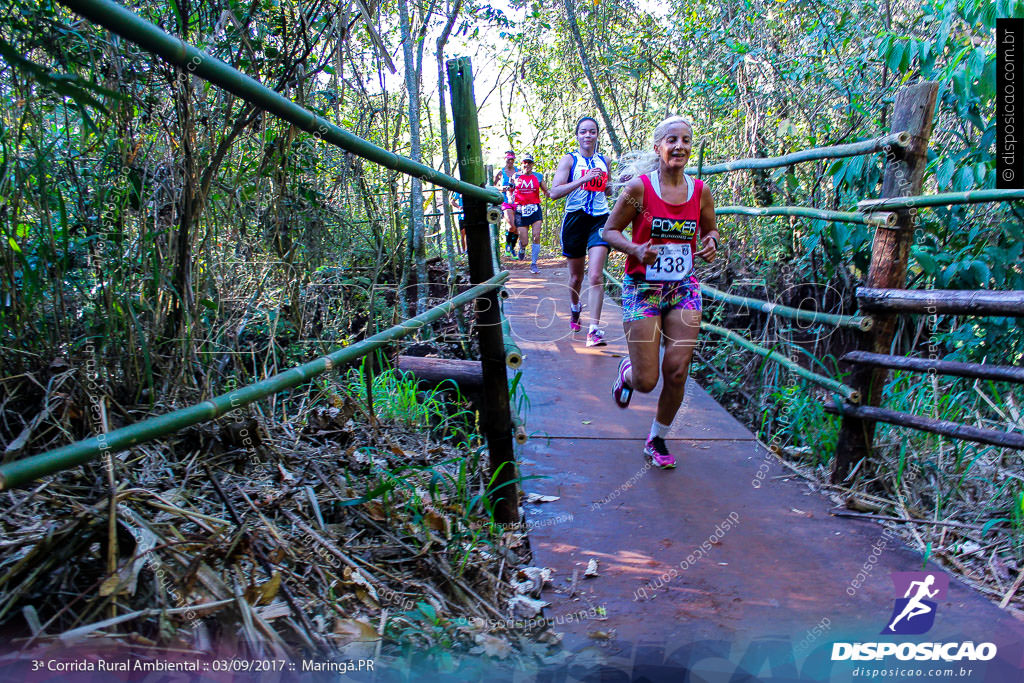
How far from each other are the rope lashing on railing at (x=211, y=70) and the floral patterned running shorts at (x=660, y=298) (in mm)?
1642

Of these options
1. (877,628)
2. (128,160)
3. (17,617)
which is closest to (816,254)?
(877,628)

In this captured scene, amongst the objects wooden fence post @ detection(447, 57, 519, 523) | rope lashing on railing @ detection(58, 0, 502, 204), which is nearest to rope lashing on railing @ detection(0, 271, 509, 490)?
rope lashing on railing @ detection(58, 0, 502, 204)

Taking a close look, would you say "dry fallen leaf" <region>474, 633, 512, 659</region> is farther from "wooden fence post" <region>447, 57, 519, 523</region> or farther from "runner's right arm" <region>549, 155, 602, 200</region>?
"runner's right arm" <region>549, 155, 602, 200</region>

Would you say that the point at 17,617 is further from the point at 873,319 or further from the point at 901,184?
the point at 901,184

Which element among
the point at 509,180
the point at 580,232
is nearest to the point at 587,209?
the point at 580,232

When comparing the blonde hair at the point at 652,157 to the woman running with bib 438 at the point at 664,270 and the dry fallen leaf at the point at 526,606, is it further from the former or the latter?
the dry fallen leaf at the point at 526,606

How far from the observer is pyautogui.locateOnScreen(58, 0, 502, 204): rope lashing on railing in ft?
3.63

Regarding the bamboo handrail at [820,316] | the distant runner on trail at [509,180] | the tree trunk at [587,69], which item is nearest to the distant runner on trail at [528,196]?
the distant runner on trail at [509,180]

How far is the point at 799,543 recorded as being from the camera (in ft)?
8.78

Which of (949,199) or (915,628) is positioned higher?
(949,199)

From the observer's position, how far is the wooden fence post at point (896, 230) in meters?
2.96

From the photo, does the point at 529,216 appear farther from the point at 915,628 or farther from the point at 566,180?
the point at 915,628

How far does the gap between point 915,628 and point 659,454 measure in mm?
1364

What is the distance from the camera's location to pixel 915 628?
Answer: 2.17 meters
